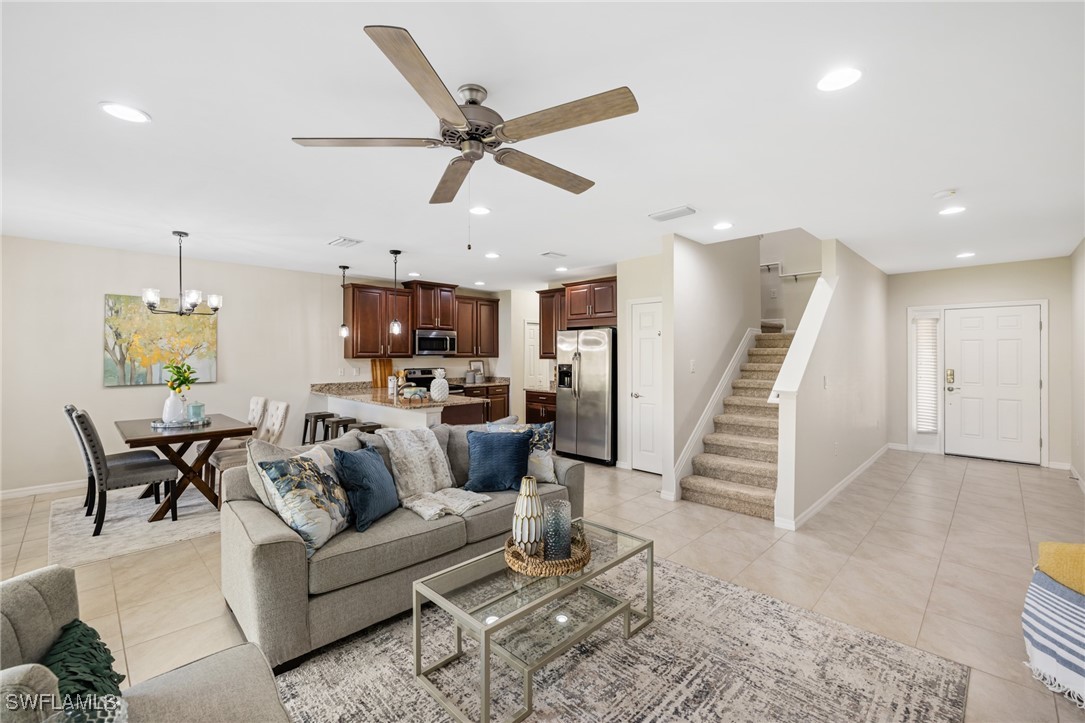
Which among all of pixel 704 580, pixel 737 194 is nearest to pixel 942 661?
pixel 704 580

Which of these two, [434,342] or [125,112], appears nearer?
[125,112]

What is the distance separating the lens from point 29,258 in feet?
15.2

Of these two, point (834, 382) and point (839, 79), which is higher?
point (839, 79)

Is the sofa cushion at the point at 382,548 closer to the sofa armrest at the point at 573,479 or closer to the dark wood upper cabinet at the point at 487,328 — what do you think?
the sofa armrest at the point at 573,479

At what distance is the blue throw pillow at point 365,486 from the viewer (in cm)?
253

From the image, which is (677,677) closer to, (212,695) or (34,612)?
(212,695)

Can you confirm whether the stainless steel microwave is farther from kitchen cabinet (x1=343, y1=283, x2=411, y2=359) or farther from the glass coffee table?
the glass coffee table

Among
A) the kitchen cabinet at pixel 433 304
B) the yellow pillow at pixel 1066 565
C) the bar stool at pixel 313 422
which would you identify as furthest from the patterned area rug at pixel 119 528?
the yellow pillow at pixel 1066 565

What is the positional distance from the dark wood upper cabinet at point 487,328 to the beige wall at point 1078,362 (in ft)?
23.2

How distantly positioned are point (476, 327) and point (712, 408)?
4.24 metres

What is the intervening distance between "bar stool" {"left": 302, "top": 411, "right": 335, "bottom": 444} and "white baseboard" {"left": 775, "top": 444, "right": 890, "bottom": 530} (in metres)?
5.15

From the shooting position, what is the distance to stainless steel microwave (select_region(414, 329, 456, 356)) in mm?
7168

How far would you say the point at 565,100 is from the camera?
2.13m

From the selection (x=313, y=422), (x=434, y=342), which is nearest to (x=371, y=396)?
(x=313, y=422)
